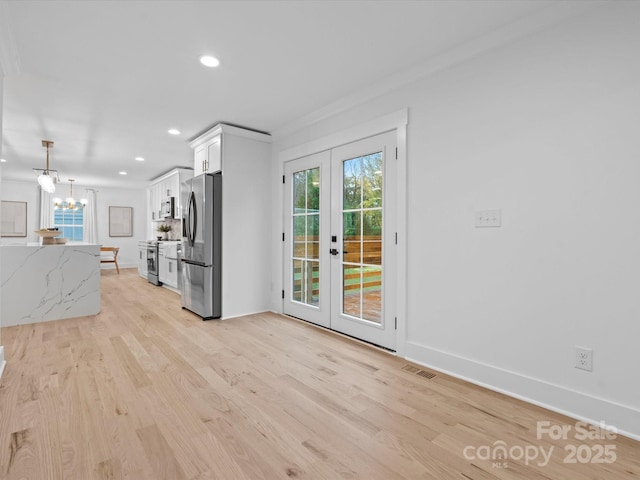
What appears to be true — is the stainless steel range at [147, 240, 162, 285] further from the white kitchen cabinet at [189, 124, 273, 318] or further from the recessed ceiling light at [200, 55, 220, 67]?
the recessed ceiling light at [200, 55, 220, 67]

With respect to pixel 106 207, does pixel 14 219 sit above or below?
below

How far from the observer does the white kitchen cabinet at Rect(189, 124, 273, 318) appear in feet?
13.5

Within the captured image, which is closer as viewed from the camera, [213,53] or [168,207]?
[213,53]

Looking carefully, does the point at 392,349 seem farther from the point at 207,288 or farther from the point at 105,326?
the point at 105,326

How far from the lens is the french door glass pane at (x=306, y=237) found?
12.5 ft

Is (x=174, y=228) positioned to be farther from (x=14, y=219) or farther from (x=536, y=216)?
(x=536, y=216)

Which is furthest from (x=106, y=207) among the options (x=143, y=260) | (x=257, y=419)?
(x=257, y=419)

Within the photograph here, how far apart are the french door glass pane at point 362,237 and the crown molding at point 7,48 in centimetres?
271

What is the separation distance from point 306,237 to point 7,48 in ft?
9.73

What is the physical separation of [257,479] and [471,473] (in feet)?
3.10

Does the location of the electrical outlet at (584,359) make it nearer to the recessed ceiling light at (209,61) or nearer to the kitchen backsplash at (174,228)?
the recessed ceiling light at (209,61)

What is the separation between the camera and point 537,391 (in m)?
2.04

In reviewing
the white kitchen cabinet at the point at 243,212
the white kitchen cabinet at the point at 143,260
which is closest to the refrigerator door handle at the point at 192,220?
the white kitchen cabinet at the point at 243,212

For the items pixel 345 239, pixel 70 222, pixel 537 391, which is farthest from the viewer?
pixel 70 222
